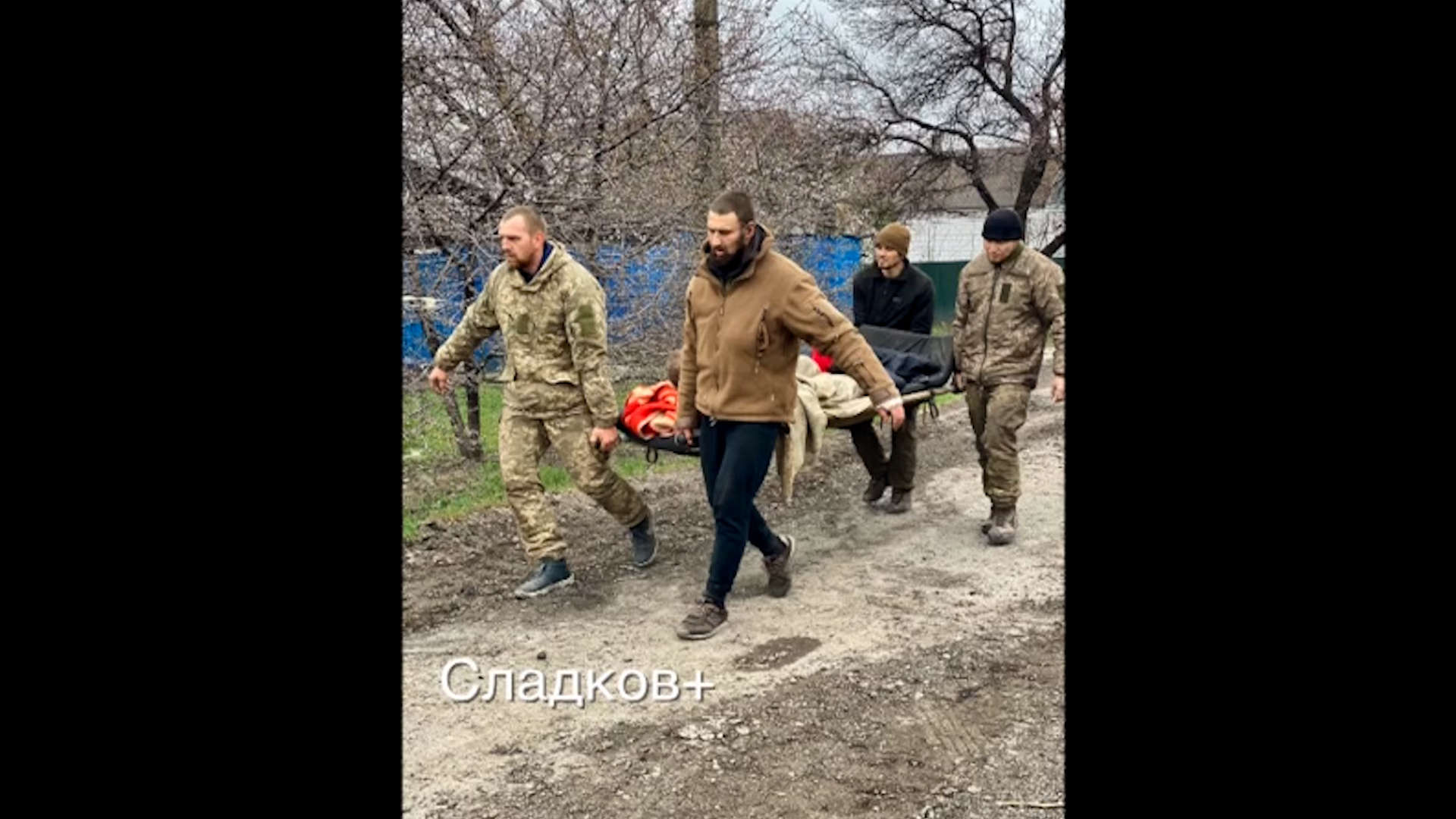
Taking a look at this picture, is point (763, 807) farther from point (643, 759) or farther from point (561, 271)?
point (561, 271)

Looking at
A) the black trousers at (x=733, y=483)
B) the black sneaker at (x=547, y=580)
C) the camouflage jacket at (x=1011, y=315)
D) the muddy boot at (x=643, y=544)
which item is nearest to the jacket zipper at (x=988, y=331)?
the camouflage jacket at (x=1011, y=315)

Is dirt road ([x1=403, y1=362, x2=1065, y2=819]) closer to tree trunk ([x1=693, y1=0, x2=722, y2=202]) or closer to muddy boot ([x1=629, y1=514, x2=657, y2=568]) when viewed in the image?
muddy boot ([x1=629, y1=514, x2=657, y2=568])

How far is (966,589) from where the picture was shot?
6.17 m

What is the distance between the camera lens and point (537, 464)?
5910mm

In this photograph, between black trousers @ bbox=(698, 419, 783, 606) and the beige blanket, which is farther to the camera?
the beige blanket

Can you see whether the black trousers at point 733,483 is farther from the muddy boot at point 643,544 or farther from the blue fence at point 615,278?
the blue fence at point 615,278

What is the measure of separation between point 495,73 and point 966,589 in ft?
16.2

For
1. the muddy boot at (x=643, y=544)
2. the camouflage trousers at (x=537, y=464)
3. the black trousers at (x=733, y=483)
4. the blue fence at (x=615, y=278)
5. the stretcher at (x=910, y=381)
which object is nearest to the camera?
the black trousers at (x=733, y=483)

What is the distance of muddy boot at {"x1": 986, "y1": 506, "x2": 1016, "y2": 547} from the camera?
7016 mm

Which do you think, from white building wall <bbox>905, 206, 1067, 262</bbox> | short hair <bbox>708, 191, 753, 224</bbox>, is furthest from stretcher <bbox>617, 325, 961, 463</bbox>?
white building wall <bbox>905, 206, 1067, 262</bbox>

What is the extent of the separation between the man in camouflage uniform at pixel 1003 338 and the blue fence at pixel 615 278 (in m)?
3.32

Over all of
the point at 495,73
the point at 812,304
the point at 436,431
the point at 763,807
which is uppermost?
A: the point at 495,73

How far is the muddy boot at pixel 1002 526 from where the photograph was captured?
7016 millimetres
